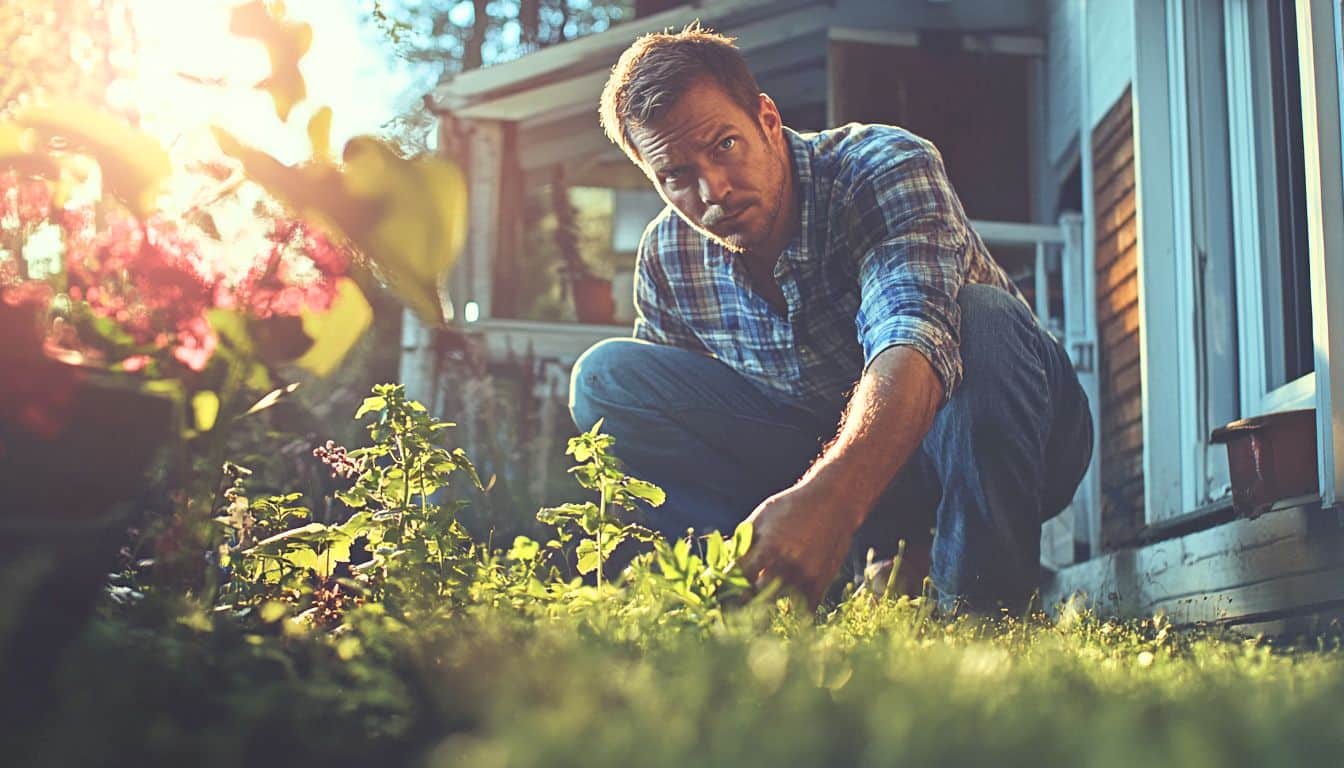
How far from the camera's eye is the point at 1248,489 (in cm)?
261

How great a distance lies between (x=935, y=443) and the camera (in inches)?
107

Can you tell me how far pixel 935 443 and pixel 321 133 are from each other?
→ 183 cm

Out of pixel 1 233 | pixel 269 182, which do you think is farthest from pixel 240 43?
pixel 1 233

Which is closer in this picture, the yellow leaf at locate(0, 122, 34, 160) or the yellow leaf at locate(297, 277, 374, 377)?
the yellow leaf at locate(0, 122, 34, 160)

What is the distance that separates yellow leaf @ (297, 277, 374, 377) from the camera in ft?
4.38

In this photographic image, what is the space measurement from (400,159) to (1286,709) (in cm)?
86

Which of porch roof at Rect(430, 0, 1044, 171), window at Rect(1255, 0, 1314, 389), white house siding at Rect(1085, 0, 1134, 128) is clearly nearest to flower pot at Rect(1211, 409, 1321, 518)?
window at Rect(1255, 0, 1314, 389)

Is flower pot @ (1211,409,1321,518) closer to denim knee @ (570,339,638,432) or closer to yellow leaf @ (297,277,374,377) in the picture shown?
denim knee @ (570,339,638,432)

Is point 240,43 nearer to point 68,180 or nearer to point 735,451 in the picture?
point 68,180

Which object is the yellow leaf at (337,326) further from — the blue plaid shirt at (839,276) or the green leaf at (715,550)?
the blue plaid shirt at (839,276)

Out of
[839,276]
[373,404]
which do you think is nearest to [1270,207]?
[839,276]

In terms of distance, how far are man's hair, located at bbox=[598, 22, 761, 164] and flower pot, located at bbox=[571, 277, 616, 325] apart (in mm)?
7187

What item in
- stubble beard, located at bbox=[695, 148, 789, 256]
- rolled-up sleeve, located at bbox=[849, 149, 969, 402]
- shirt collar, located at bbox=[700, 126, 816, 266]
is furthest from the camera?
shirt collar, located at bbox=[700, 126, 816, 266]

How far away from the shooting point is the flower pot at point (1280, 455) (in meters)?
2.50
